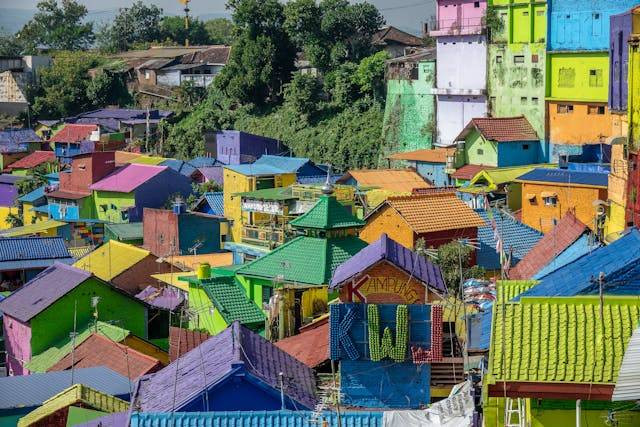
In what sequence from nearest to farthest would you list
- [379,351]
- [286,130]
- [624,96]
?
[379,351]
[624,96]
[286,130]

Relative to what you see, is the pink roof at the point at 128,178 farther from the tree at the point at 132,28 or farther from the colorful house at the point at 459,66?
the tree at the point at 132,28

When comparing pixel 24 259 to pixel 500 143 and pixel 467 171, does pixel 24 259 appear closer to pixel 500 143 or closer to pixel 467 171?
pixel 467 171

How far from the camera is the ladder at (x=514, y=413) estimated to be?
364 inches

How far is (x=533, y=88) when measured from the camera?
35.4 metres

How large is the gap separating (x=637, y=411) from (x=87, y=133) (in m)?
44.1

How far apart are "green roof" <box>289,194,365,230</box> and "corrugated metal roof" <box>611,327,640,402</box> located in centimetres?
1274

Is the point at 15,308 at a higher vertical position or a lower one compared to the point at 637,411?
lower

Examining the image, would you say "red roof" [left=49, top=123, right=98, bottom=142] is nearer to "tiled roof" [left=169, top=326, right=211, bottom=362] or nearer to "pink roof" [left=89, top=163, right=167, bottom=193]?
"pink roof" [left=89, top=163, right=167, bottom=193]

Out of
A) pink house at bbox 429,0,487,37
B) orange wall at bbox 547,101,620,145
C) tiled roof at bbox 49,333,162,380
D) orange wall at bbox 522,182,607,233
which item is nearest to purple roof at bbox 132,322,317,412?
tiled roof at bbox 49,333,162,380

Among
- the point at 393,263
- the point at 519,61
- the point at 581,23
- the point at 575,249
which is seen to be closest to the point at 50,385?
the point at 393,263

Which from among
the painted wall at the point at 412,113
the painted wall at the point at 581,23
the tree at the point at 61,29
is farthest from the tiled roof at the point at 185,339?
the tree at the point at 61,29

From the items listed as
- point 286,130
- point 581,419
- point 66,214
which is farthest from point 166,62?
point 581,419

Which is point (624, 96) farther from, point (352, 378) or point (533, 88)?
point (533, 88)

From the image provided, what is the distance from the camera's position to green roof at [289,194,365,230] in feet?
68.1
